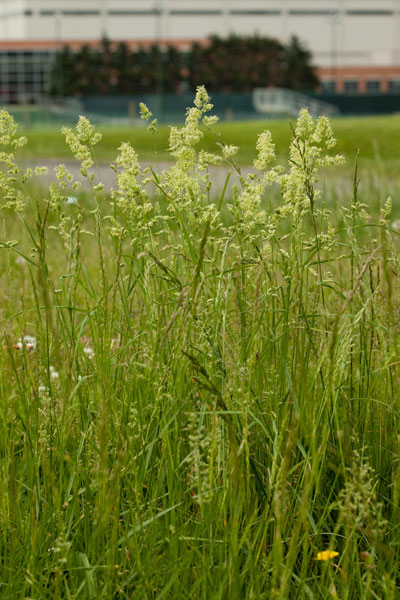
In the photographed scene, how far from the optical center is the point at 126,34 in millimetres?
63312

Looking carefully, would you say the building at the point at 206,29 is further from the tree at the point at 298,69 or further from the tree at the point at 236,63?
the tree at the point at 236,63

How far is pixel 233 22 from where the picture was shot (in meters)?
62.6

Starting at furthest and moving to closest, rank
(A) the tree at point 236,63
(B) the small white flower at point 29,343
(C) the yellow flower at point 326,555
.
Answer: (A) the tree at point 236,63, (B) the small white flower at point 29,343, (C) the yellow flower at point 326,555

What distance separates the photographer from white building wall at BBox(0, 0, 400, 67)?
205 feet

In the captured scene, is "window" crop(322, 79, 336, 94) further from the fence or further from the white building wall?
the fence

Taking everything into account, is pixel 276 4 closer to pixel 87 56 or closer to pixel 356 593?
pixel 87 56

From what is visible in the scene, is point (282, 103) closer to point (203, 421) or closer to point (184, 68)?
point (184, 68)

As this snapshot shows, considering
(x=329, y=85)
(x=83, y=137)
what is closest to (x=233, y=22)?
(x=329, y=85)

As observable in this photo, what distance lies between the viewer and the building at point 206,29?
62.8 metres

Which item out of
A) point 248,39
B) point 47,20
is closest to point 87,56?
point 248,39

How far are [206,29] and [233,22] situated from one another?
7.56 feet

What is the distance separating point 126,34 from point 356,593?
215ft

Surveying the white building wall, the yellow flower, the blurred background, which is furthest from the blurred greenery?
the yellow flower

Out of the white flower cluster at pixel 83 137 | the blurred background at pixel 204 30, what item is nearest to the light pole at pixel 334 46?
the blurred background at pixel 204 30
